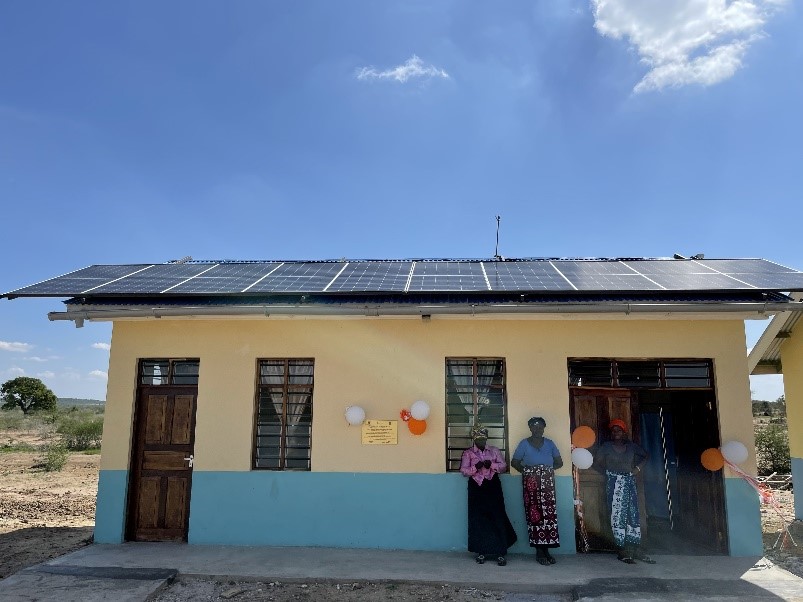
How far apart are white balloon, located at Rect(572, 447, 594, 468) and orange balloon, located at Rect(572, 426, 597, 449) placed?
0.12m

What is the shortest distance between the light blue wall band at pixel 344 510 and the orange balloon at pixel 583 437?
446 millimetres

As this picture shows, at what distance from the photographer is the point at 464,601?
528 centimetres

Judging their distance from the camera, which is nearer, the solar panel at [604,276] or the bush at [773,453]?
the solar panel at [604,276]

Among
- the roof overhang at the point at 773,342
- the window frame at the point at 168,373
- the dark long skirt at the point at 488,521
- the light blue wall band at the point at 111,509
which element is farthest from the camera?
the roof overhang at the point at 773,342

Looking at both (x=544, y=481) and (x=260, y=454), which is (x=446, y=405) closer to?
(x=544, y=481)

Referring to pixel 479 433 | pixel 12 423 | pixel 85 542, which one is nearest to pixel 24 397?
pixel 12 423

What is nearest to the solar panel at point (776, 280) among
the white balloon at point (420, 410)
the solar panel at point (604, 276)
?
the solar panel at point (604, 276)

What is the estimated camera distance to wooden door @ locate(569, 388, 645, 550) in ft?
23.0

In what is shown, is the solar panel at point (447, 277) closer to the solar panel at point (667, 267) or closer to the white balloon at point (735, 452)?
the solar panel at point (667, 267)

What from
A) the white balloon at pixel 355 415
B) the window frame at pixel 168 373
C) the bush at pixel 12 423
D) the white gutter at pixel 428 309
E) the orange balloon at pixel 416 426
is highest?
the white gutter at pixel 428 309

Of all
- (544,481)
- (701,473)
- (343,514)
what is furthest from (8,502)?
(701,473)

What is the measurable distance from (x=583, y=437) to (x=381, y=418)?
2.39 meters

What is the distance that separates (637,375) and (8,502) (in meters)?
10.7

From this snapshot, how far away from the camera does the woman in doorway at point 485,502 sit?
250 inches
